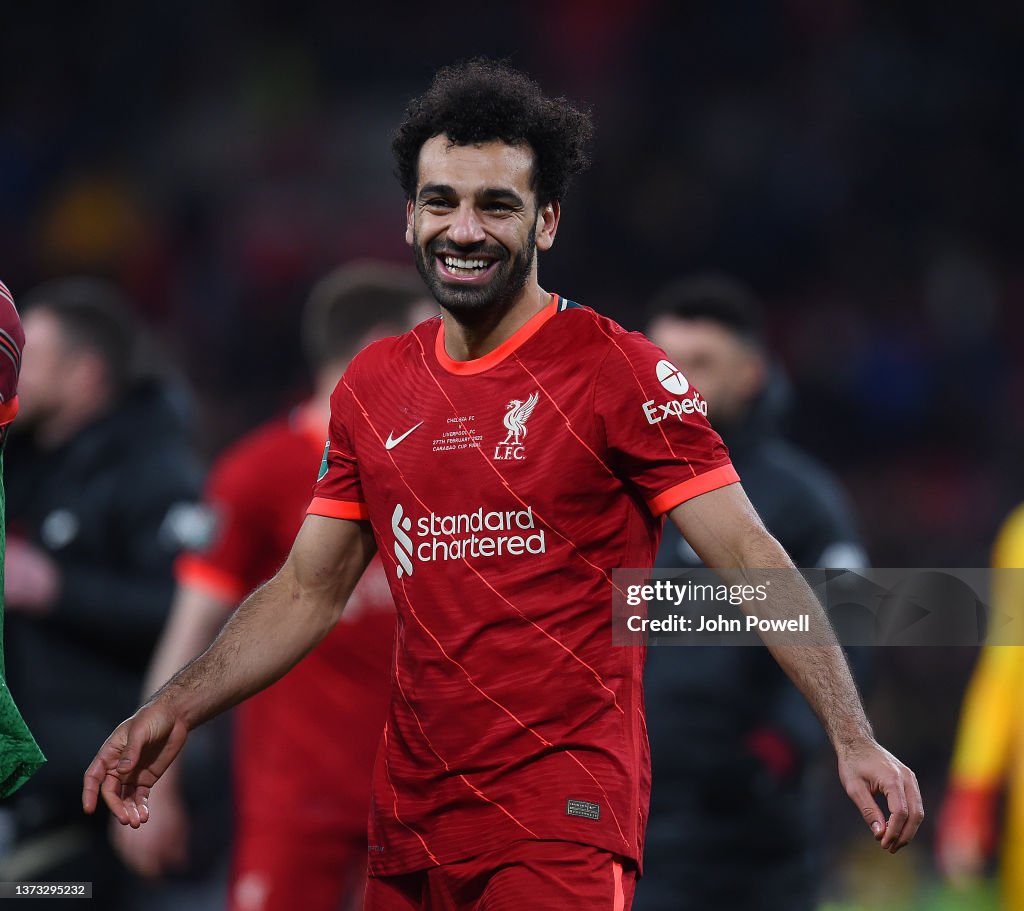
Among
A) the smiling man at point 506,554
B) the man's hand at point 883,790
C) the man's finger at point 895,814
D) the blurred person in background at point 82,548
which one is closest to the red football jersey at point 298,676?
the blurred person in background at point 82,548

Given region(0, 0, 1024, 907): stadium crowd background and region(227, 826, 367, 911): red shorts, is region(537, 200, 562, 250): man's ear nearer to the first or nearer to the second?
region(227, 826, 367, 911): red shorts

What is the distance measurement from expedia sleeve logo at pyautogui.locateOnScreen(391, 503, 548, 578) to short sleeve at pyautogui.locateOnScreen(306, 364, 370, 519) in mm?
217

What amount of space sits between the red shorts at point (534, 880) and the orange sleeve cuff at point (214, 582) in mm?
2601

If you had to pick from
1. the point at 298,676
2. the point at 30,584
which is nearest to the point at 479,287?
the point at 298,676

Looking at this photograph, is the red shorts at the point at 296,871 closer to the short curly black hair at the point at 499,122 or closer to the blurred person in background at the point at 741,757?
the blurred person in background at the point at 741,757

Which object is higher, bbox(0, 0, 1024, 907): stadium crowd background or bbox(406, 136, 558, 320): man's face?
bbox(0, 0, 1024, 907): stadium crowd background

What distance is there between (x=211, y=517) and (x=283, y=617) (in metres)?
2.42

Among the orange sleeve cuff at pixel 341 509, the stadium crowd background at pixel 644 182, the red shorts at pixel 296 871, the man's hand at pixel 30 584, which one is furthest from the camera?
the stadium crowd background at pixel 644 182

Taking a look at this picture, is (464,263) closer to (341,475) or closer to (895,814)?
(341,475)

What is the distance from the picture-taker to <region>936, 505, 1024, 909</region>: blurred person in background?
20.9 ft

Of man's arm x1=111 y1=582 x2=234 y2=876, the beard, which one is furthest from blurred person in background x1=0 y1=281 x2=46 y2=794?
man's arm x1=111 y1=582 x2=234 y2=876

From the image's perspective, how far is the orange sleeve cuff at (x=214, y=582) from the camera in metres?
5.94

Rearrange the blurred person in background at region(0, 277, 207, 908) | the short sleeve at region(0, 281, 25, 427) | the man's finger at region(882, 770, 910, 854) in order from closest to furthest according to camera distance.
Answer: the man's finger at region(882, 770, 910, 854) → the short sleeve at region(0, 281, 25, 427) → the blurred person in background at region(0, 277, 207, 908)

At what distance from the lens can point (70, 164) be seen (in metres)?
15.9
